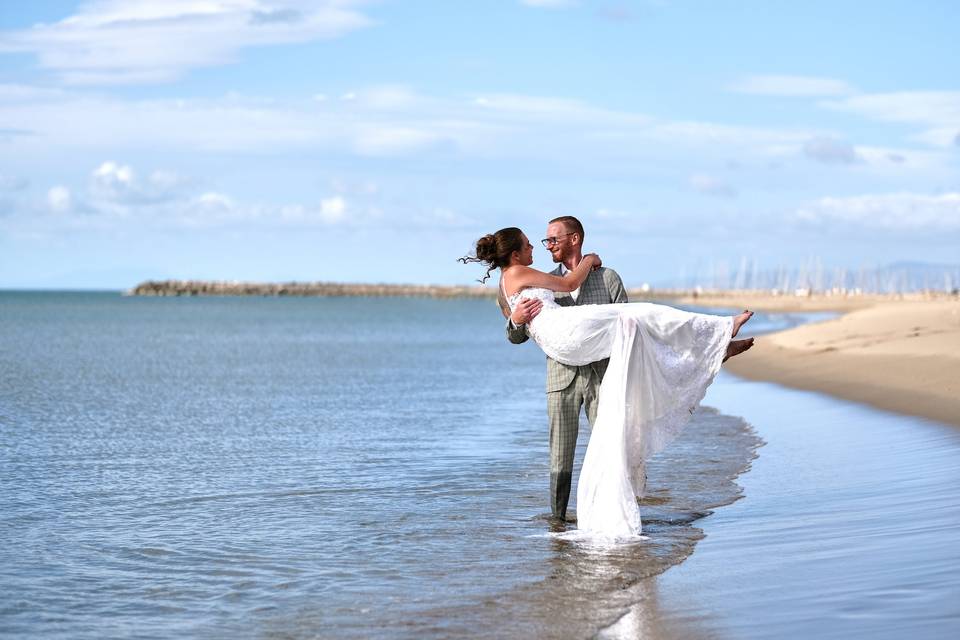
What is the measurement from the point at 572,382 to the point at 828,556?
2168 mm

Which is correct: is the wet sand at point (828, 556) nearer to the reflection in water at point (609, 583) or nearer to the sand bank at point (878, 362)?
the reflection in water at point (609, 583)

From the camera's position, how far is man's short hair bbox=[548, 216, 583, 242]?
799cm

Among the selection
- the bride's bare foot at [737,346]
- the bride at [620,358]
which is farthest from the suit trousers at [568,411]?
the bride's bare foot at [737,346]

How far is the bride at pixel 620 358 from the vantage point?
7895 millimetres

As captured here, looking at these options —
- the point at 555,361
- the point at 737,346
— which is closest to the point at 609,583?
the point at 555,361

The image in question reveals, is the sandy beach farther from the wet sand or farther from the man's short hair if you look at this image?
the man's short hair

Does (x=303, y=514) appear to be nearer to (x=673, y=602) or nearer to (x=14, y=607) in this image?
(x=14, y=607)

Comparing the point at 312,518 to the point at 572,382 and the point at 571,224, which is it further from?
the point at 571,224

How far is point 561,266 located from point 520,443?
6672 millimetres

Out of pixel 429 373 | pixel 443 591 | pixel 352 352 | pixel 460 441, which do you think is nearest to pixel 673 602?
pixel 443 591

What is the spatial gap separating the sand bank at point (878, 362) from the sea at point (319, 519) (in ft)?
7.58

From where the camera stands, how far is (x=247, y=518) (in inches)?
373

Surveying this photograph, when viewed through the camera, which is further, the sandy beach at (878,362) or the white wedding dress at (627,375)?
the sandy beach at (878,362)

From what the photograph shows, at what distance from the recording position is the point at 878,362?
21.1 meters
